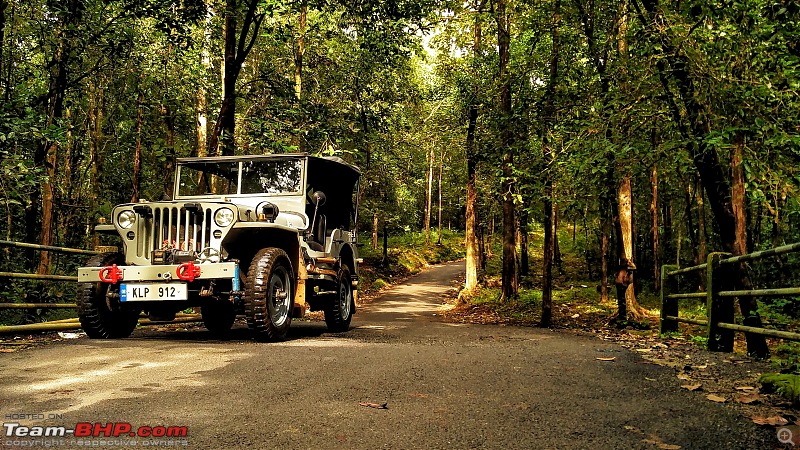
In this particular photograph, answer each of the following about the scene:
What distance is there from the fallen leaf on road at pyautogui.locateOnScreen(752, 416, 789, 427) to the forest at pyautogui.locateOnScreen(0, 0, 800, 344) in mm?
3277

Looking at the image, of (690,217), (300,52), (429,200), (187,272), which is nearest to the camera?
(187,272)

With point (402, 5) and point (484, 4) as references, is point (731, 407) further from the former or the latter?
point (484, 4)

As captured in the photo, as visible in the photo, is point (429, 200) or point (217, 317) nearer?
point (217, 317)

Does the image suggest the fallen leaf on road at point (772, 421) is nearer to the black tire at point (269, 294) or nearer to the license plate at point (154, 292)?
the black tire at point (269, 294)

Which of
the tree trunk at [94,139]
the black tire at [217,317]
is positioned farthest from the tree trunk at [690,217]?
the tree trunk at [94,139]

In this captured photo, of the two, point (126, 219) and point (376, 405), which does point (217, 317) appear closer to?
point (126, 219)

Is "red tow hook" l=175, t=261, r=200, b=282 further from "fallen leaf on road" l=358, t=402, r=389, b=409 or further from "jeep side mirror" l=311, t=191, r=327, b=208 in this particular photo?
"fallen leaf on road" l=358, t=402, r=389, b=409

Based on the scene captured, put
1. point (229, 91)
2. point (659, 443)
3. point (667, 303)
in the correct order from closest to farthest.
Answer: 1. point (659, 443)
2. point (667, 303)
3. point (229, 91)

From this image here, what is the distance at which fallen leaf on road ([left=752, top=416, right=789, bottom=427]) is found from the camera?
2.97 metres

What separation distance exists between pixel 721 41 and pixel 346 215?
618 centimetres

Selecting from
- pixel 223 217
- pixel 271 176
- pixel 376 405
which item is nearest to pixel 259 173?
pixel 271 176

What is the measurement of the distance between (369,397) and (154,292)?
12.6 ft

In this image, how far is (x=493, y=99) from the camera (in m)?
17.3

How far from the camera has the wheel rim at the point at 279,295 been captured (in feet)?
22.3
